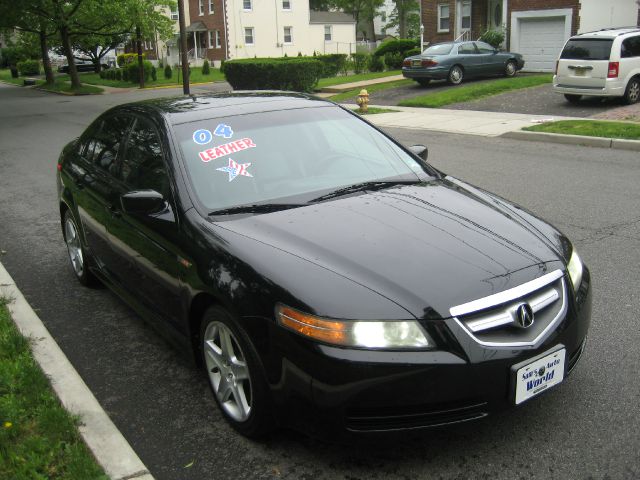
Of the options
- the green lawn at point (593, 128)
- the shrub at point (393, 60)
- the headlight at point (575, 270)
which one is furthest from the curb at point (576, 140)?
the shrub at point (393, 60)

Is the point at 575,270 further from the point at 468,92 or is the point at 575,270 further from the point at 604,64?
the point at 468,92

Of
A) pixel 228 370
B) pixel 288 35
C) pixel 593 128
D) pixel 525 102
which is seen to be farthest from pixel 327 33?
pixel 228 370

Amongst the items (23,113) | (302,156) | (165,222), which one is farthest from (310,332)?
(23,113)

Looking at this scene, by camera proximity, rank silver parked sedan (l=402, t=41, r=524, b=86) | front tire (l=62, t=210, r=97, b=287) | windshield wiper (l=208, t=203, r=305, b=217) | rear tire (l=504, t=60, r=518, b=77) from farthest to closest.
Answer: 1. rear tire (l=504, t=60, r=518, b=77)
2. silver parked sedan (l=402, t=41, r=524, b=86)
3. front tire (l=62, t=210, r=97, b=287)
4. windshield wiper (l=208, t=203, r=305, b=217)

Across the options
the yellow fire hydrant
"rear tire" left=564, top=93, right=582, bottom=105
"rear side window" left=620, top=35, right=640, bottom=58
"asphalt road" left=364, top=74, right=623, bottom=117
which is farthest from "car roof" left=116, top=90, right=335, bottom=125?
"rear tire" left=564, top=93, right=582, bottom=105

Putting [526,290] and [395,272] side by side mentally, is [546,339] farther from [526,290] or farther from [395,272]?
[395,272]

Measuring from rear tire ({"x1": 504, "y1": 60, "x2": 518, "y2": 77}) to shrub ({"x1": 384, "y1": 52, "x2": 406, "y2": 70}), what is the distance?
29.5 feet

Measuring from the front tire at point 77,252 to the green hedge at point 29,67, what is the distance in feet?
180

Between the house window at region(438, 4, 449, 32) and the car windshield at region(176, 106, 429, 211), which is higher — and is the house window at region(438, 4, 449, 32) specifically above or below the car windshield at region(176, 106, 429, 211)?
above

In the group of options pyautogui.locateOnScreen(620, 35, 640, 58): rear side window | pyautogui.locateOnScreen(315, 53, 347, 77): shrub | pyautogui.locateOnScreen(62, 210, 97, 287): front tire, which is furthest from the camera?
pyautogui.locateOnScreen(315, 53, 347, 77): shrub

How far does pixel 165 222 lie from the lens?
3893 mm

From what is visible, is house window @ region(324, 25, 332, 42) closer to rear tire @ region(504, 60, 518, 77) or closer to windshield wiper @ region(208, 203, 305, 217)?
rear tire @ region(504, 60, 518, 77)

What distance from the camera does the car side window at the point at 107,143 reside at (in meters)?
4.88

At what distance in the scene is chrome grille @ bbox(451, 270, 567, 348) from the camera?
2.88 metres
